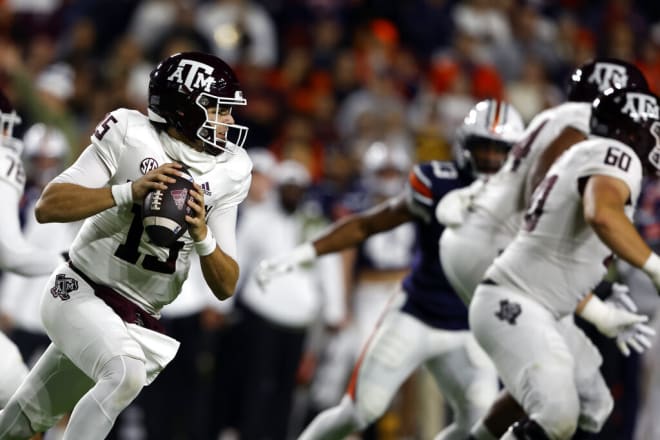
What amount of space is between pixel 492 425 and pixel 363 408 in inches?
26.3

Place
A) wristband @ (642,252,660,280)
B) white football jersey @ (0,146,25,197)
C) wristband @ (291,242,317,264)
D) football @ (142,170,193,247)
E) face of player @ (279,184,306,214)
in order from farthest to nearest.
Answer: face of player @ (279,184,306,214) < wristband @ (291,242,317,264) < white football jersey @ (0,146,25,197) < wristband @ (642,252,660,280) < football @ (142,170,193,247)

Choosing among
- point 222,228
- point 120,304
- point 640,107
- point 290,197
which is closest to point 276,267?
point 222,228

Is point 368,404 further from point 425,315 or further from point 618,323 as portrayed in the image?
point 618,323

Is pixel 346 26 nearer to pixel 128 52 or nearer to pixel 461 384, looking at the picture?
pixel 128 52

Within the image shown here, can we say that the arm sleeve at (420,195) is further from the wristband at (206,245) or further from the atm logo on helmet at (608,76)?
the wristband at (206,245)

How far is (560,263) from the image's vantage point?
491cm

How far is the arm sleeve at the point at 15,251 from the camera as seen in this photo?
16.4ft

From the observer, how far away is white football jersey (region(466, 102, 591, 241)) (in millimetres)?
5340

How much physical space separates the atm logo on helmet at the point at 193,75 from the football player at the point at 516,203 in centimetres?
163

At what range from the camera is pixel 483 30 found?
37.6 ft

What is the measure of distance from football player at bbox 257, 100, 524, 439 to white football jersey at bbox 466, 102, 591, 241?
0.97 feet

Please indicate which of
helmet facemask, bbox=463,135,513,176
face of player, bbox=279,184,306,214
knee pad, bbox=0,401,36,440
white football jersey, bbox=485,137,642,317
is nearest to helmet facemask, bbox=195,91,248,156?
knee pad, bbox=0,401,36,440

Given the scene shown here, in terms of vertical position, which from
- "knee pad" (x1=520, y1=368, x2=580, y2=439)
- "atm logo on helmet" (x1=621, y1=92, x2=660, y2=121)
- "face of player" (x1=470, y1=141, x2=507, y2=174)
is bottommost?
"knee pad" (x1=520, y1=368, x2=580, y2=439)

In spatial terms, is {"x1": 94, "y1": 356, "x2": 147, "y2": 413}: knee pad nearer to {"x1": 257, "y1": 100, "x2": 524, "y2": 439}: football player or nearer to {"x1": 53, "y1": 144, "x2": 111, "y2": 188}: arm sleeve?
{"x1": 53, "y1": 144, "x2": 111, "y2": 188}: arm sleeve
